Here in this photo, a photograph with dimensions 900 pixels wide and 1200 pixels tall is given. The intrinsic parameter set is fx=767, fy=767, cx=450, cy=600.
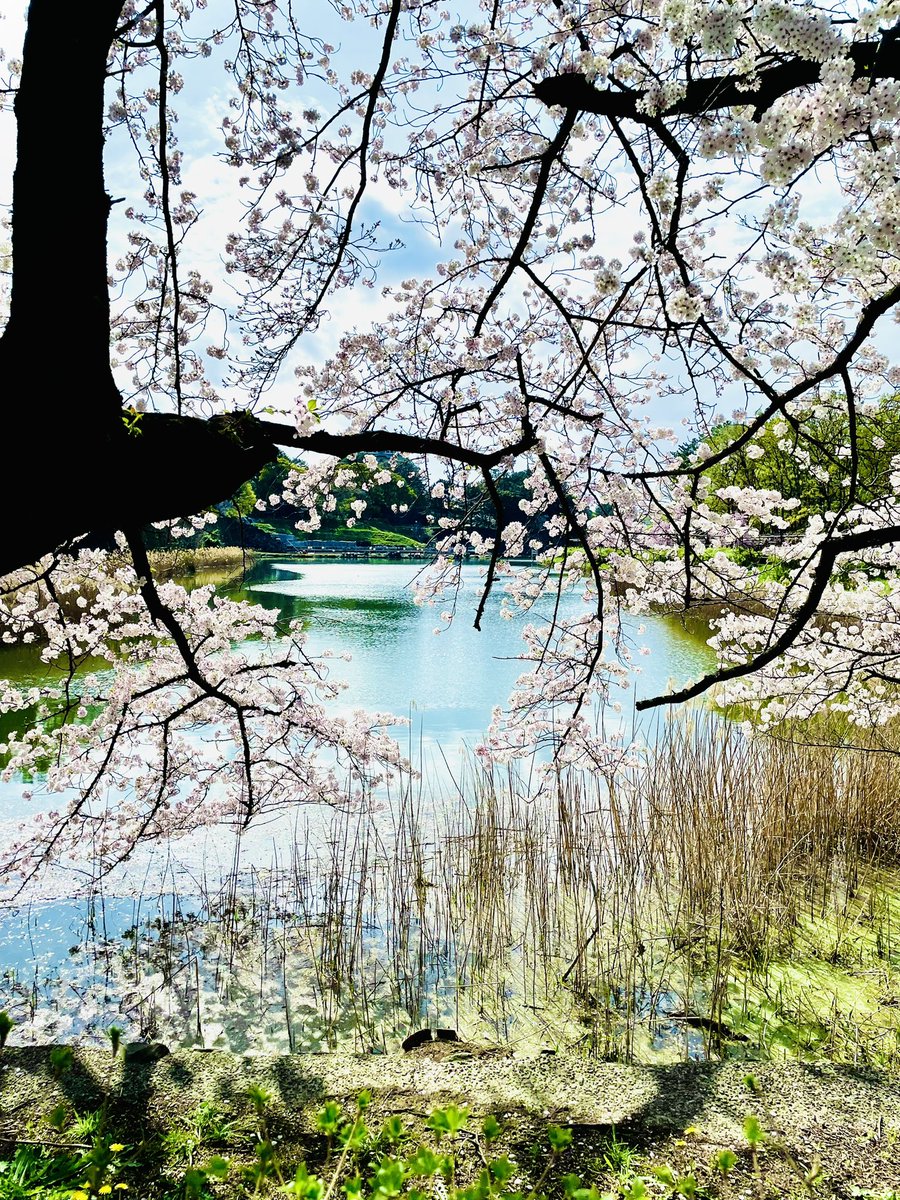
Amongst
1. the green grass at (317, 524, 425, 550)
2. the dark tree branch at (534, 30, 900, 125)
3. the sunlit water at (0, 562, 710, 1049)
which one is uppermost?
the dark tree branch at (534, 30, 900, 125)

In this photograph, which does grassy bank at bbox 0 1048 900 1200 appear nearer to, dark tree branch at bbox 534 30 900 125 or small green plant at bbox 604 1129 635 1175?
small green plant at bbox 604 1129 635 1175

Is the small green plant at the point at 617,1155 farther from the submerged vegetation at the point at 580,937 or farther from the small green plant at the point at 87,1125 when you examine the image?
the submerged vegetation at the point at 580,937

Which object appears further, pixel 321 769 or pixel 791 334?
pixel 321 769

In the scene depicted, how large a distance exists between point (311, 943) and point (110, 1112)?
6.65 feet

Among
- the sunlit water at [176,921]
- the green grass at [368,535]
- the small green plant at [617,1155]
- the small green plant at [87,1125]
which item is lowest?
the sunlit water at [176,921]

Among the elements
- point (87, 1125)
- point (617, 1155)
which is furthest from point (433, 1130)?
point (87, 1125)

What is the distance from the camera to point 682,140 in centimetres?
252

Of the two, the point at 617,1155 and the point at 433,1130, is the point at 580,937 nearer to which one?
the point at 617,1155

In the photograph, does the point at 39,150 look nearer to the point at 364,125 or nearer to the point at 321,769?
the point at 364,125

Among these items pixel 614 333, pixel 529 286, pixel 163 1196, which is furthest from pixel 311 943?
pixel 529 286

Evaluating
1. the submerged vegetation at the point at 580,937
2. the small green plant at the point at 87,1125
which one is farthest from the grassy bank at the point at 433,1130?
the submerged vegetation at the point at 580,937

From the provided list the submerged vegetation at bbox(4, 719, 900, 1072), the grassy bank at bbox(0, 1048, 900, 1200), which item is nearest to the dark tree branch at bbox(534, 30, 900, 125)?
the grassy bank at bbox(0, 1048, 900, 1200)

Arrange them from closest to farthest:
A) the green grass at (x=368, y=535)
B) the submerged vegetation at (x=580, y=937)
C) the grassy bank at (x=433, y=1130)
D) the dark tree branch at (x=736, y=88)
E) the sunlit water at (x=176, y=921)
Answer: the grassy bank at (x=433, y=1130), the dark tree branch at (x=736, y=88), the submerged vegetation at (x=580, y=937), the sunlit water at (x=176, y=921), the green grass at (x=368, y=535)

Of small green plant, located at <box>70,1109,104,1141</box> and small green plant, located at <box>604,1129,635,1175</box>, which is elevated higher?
small green plant, located at <box>604,1129,635,1175</box>
